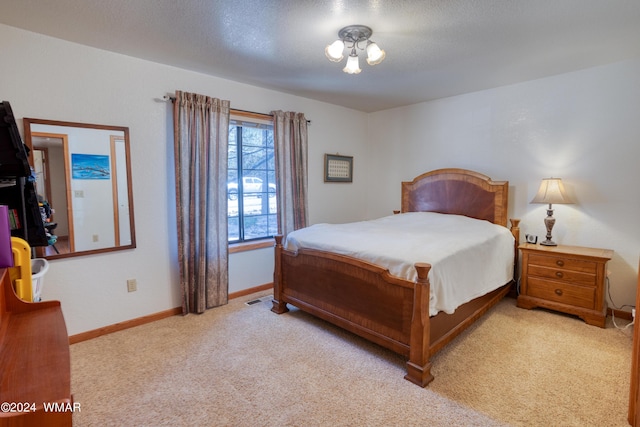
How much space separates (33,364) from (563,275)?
3.67 m

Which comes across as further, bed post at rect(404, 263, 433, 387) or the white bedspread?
the white bedspread

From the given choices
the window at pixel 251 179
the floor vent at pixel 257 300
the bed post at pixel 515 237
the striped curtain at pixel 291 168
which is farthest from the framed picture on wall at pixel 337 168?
the bed post at pixel 515 237

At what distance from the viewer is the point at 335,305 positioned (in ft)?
8.54

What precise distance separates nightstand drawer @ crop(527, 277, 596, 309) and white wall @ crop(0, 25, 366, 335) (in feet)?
9.66

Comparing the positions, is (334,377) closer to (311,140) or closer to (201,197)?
(201,197)

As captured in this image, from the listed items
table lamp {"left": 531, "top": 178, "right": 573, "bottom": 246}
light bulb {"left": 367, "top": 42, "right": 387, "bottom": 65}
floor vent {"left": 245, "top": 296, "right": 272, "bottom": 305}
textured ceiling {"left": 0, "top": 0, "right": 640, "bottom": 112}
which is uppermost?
textured ceiling {"left": 0, "top": 0, "right": 640, "bottom": 112}

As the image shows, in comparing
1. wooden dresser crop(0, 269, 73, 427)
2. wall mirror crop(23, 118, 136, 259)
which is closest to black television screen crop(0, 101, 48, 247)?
wall mirror crop(23, 118, 136, 259)

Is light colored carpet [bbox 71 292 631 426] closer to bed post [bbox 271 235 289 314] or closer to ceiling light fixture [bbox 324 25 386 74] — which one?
bed post [bbox 271 235 289 314]

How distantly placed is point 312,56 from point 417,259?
183 centimetres

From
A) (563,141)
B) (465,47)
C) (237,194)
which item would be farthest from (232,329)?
(563,141)

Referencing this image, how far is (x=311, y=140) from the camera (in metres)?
4.10

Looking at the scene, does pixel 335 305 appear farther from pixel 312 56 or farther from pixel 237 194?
pixel 312 56

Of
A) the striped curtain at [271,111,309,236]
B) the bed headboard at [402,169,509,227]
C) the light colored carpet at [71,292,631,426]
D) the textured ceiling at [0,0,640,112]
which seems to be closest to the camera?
the light colored carpet at [71,292,631,426]

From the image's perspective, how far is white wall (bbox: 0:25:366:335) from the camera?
2.28 meters
